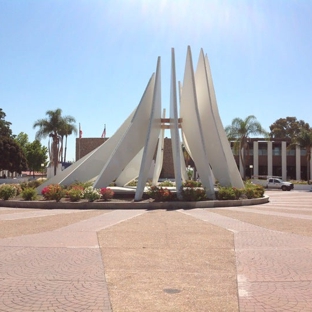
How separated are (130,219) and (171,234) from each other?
3.34m

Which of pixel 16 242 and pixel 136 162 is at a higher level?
pixel 136 162

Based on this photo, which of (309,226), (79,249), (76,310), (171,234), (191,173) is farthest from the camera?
(191,173)

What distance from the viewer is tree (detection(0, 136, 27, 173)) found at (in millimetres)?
52750

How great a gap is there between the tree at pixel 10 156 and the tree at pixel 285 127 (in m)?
50.9

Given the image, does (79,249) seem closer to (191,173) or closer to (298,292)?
(298,292)

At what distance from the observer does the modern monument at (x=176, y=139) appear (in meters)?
20.7

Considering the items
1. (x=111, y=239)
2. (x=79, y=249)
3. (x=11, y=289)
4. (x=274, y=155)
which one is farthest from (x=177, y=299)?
(x=274, y=155)

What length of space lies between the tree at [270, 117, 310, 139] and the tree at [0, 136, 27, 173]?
50877 millimetres

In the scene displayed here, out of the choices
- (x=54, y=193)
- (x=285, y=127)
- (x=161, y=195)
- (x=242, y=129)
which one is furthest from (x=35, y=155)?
(x=161, y=195)

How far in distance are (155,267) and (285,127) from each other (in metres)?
82.3

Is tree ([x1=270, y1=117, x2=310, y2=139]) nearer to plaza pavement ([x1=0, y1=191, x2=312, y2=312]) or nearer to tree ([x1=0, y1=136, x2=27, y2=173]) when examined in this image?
tree ([x1=0, y1=136, x2=27, y2=173])

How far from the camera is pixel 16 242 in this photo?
8609mm

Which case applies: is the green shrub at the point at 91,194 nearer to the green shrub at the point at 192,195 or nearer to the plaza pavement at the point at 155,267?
the green shrub at the point at 192,195

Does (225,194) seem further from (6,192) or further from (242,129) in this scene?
(242,129)
